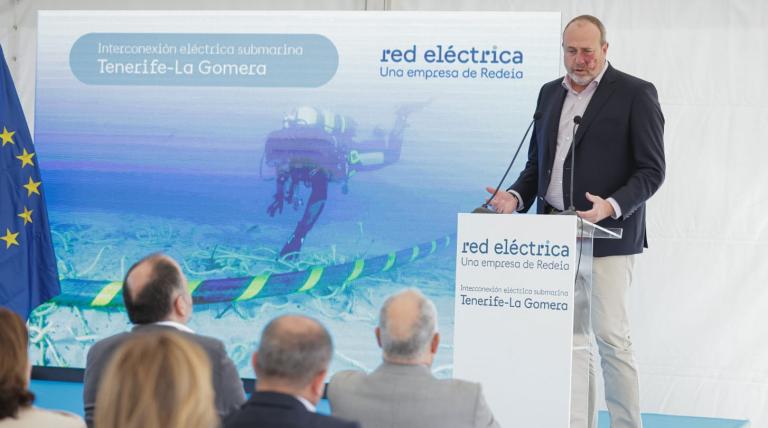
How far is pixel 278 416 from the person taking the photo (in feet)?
7.05

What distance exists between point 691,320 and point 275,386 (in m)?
4.26

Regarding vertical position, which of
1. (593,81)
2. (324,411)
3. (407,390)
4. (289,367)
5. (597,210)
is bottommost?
(324,411)

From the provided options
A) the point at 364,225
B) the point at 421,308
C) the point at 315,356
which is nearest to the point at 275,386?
the point at 315,356

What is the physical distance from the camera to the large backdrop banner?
20.0 feet

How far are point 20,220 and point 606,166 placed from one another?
367 centimetres

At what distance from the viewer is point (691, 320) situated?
597 centimetres

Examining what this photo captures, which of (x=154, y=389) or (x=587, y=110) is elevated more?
(x=587, y=110)

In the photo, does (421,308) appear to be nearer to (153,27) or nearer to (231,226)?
(231,226)

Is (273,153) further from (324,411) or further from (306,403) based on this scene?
(306,403)

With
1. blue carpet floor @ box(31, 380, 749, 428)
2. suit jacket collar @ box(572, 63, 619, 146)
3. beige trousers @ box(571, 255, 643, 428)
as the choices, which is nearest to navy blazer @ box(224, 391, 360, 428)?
beige trousers @ box(571, 255, 643, 428)

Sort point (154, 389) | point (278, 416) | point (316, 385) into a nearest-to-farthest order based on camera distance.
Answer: point (154, 389) < point (278, 416) < point (316, 385)

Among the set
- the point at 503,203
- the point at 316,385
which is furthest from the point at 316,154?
the point at 316,385

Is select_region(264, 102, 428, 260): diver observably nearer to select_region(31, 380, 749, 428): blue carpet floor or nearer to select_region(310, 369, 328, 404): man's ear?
select_region(31, 380, 749, 428): blue carpet floor

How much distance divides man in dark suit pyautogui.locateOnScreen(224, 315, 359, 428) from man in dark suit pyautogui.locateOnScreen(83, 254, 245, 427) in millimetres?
636
